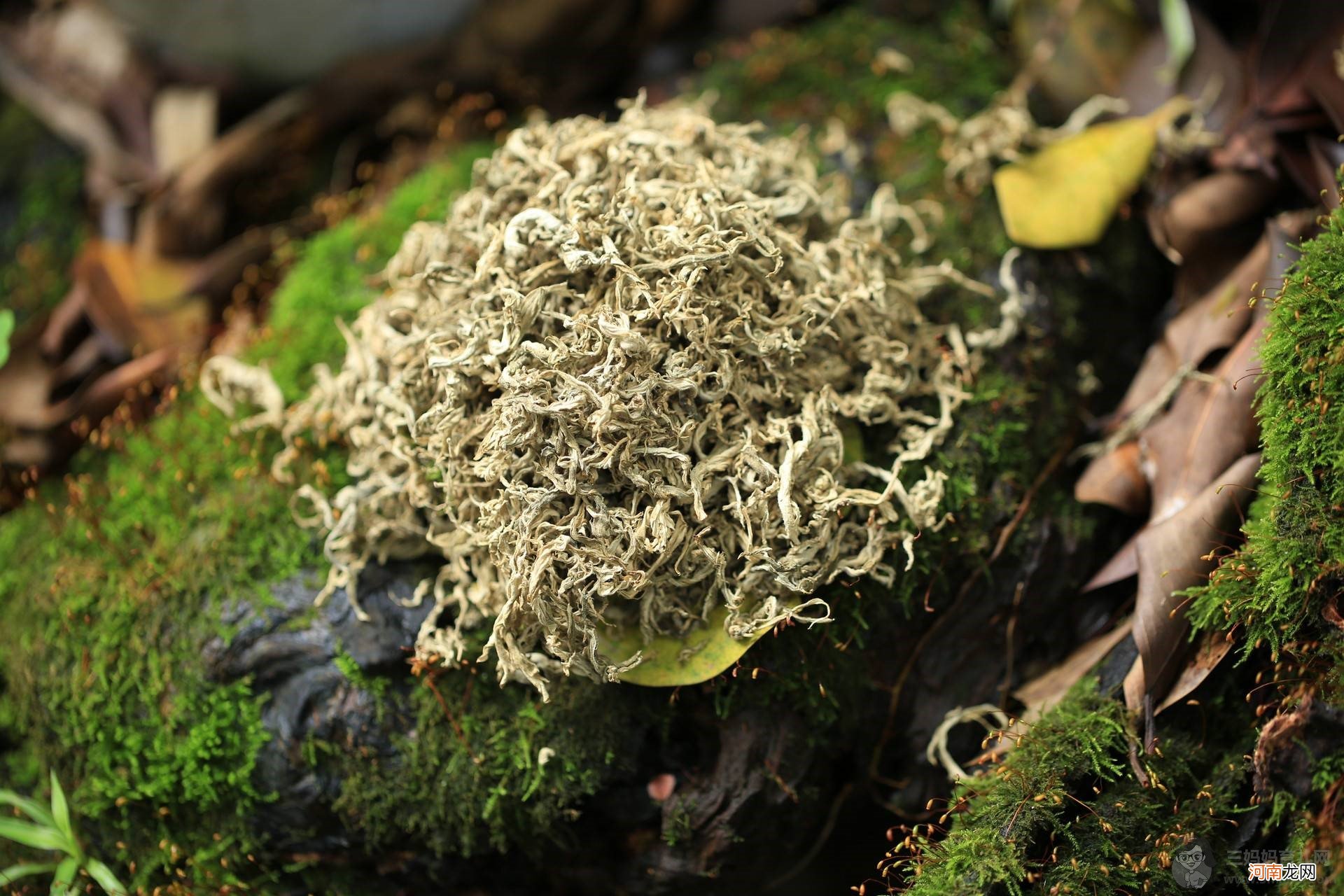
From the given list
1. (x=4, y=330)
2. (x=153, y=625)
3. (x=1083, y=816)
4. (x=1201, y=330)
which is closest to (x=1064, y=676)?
(x=1083, y=816)

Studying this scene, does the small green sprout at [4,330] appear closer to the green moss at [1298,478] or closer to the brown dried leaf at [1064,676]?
the brown dried leaf at [1064,676]

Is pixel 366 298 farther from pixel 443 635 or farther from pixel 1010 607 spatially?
pixel 1010 607

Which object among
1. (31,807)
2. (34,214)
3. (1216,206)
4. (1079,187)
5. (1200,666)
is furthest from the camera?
(34,214)

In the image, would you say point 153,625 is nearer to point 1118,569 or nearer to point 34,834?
point 34,834

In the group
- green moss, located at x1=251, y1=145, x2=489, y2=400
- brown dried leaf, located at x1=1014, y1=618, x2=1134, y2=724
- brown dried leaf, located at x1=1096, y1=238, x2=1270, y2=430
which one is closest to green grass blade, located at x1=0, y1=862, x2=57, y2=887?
green moss, located at x1=251, y1=145, x2=489, y2=400

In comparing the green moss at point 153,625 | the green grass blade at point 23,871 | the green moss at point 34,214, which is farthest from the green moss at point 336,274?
the green grass blade at point 23,871

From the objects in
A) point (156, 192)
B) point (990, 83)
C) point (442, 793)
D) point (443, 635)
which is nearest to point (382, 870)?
point (442, 793)
